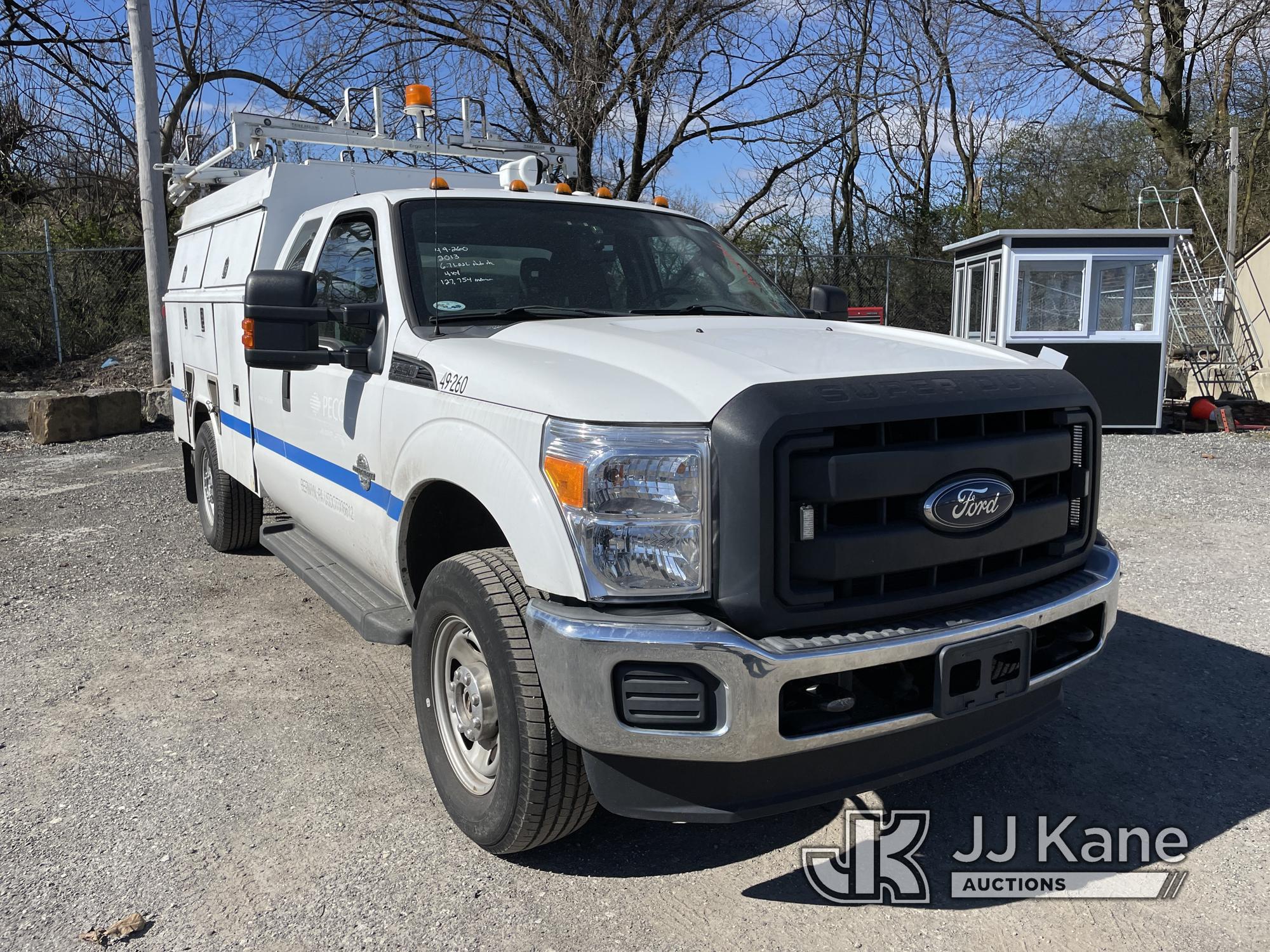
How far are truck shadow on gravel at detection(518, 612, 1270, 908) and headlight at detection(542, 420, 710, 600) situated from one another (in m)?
1.07

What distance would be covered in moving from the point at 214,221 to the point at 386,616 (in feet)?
12.5

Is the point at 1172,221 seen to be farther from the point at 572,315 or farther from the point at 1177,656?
the point at 572,315

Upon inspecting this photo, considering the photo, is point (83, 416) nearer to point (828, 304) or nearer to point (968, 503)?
point (828, 304)

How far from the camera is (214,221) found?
627 centimetres

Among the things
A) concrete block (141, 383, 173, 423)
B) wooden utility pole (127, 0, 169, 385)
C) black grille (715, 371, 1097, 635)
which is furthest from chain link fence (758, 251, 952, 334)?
black grille (715, 371, 1097, 635)

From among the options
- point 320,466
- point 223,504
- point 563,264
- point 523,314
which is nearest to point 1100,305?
point 563,264

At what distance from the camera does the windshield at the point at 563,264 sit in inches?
149

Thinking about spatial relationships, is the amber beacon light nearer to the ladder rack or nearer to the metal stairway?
the ladder rack

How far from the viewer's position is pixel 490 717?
3004 millimetres

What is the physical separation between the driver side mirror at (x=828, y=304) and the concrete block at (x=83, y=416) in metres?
10.2

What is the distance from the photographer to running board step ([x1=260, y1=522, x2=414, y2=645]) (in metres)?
3.53

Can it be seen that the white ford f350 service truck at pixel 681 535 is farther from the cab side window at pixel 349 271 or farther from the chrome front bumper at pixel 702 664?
the cab side window at pixel 349 271

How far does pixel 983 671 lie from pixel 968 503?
0.45m

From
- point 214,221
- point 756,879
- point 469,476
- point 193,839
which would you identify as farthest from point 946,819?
point 214,221
